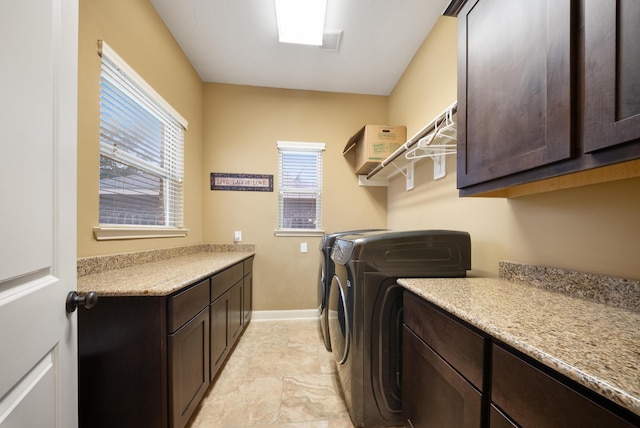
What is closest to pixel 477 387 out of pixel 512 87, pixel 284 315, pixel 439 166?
pixel 512 87

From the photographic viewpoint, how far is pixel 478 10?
3.04 ft

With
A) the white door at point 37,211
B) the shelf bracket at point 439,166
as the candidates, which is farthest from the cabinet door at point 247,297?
the shelf bracket at point 439,166

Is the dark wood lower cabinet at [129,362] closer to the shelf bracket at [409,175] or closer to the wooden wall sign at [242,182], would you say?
the wooden wall sign at [242,182]

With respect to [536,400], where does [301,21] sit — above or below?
above

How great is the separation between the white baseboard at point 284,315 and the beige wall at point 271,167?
6cm

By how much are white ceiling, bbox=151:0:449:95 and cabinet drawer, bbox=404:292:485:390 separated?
6.74ft

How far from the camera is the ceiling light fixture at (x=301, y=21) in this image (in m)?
1.59

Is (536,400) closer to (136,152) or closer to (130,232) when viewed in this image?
(130,232)

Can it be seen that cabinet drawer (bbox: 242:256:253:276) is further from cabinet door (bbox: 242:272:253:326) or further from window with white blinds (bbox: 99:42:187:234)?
window with white blinds (bbox: 99:42:187:234)

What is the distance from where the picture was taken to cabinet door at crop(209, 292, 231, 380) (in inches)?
59.2

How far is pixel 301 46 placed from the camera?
6.77ft

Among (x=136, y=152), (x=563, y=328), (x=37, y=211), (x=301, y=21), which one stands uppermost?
(x=301, y=21)

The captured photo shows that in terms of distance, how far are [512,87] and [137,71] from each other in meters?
2.19

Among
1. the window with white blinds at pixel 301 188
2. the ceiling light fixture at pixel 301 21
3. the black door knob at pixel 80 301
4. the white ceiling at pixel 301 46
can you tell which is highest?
the white ceiling at pixel 301 46
